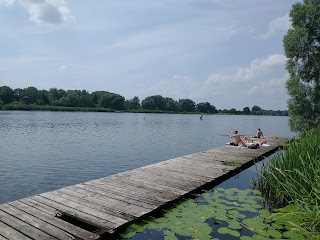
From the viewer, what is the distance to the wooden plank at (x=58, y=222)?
558 centimetres

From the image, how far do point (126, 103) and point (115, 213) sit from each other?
15397 cm

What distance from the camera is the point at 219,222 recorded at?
6938mm

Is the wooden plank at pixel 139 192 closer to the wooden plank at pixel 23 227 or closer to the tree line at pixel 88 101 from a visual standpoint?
the wooden plank at pixel 23 227

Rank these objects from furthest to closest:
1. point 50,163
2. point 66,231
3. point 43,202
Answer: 1. point 50,163
2. point 43,202
3. point 66,231

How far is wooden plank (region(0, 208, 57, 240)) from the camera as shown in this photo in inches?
211

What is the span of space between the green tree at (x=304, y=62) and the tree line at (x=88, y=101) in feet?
383

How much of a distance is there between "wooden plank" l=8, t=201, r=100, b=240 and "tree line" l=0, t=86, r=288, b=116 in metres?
123

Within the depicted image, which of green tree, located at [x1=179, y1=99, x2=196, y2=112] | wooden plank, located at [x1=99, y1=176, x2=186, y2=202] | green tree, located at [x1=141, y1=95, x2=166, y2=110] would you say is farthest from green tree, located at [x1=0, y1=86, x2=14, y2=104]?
wooden plank, located at [x1=99, y1=176, x2=186, y2=202]

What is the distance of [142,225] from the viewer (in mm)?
6758

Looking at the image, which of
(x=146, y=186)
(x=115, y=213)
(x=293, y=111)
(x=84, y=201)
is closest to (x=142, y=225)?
(x=115, y=213)

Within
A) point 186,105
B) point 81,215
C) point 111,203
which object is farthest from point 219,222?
point 186,105

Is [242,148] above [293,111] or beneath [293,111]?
beneath

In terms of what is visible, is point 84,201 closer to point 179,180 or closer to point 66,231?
point 66,231

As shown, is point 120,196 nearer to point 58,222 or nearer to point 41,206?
point 41,206
